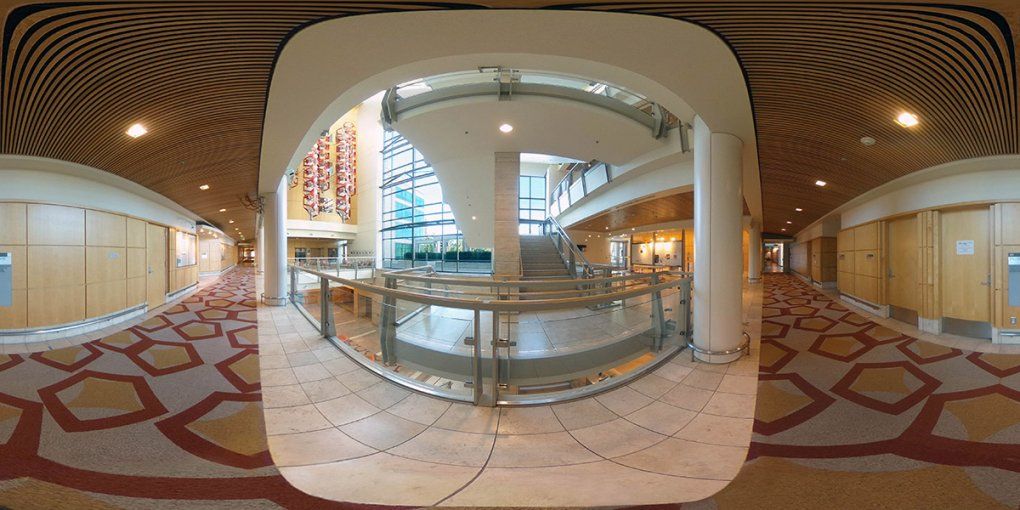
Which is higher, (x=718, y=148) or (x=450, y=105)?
(x=450, y=105)

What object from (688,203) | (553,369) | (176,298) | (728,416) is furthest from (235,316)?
(688,203)

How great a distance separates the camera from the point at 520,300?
4.09m

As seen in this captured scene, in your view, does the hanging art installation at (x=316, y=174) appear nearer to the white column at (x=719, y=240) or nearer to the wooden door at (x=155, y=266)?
the wooden door at (x=155, y=266)

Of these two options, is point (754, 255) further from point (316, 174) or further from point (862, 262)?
point (316, 174)

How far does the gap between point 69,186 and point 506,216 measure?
309 inches

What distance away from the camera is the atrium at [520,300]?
2.16 meters

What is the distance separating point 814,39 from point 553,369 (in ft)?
11.1

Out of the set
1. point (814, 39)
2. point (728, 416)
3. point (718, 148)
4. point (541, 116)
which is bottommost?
point (728, 416)

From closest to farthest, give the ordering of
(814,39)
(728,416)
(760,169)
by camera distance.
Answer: (814,39)
(728,416)
(760,169)

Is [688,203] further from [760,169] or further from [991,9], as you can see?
[991,9]

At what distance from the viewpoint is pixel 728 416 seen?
2760mm

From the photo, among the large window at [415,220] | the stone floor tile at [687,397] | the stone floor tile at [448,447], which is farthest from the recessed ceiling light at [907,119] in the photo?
the large window at [415,220]

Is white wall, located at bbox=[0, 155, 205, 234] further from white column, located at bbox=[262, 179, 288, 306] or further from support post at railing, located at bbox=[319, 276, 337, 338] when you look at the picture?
support post at railing, located at bbox=[319, 276, 337, 338]

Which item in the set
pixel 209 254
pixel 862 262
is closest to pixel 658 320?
pixel 862 262
